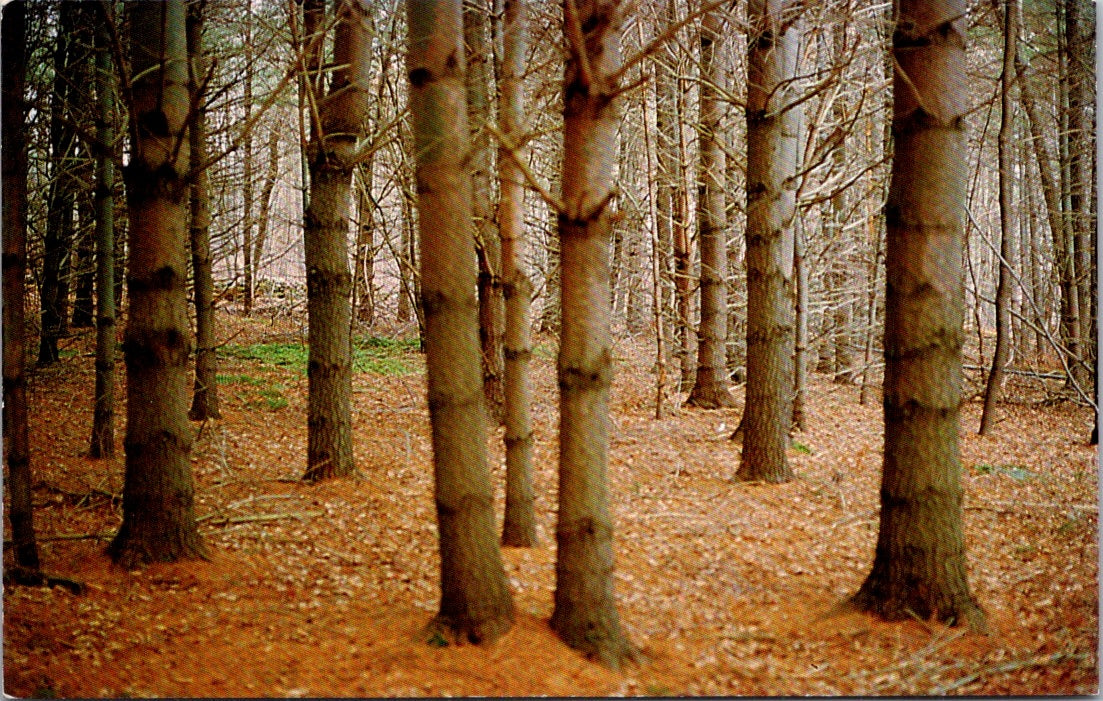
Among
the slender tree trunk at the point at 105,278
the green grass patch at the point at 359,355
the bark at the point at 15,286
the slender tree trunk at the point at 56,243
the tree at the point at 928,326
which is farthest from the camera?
the green grass patch at the point at 359,355

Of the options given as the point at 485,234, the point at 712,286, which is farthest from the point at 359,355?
the point at 485,234

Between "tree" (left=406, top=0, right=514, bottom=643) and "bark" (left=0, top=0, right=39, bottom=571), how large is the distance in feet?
7.76

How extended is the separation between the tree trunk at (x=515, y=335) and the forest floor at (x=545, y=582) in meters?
0.26

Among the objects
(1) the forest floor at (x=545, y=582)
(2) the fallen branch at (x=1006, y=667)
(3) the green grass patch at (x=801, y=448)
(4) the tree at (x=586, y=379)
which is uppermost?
(4) the tree at (x=586, y=379)

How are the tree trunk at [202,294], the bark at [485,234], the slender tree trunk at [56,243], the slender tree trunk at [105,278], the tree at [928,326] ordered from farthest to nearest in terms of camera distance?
the slender tree trunk at [56,243] → the tree trunk at [202,294] → the slender tree trunk at [105,278] → the bark at [485,234] → the tree at [928,326]

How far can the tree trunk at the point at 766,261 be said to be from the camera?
25.1 ft

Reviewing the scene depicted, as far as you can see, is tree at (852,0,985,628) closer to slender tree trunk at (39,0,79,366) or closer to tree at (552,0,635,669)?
tree at (552,0,635,669)

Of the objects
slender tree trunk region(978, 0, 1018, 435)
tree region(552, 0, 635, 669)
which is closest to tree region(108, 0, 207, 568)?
tree region(552, 0, 635, 669)

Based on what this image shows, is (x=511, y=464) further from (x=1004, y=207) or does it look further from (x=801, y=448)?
(x=1004, y=207)

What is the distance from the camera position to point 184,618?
459 centimetres

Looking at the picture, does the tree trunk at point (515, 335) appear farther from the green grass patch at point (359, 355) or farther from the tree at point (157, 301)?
the green grass patch at point (359, 355)

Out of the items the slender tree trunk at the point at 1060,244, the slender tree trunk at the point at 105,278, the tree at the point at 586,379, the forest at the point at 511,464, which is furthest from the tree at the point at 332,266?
the slender tree trunk at the point at 1060,244

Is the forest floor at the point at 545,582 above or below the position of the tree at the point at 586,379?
below

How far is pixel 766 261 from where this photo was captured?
25.8 ft
